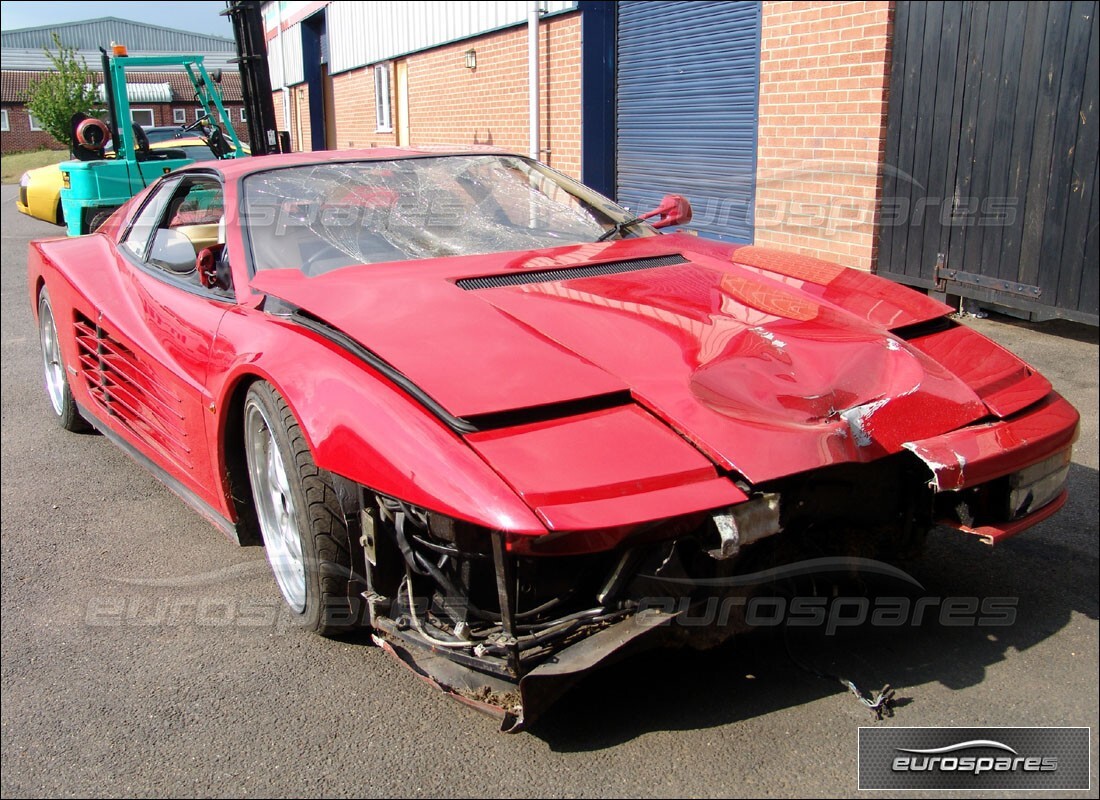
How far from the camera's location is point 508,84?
12.4 m

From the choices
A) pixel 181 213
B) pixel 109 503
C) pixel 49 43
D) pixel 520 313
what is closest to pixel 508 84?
pixel 181 213

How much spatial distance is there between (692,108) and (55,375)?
6.51 meters

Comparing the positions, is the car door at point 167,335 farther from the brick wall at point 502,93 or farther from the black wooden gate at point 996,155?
the brick wall at point 502,93

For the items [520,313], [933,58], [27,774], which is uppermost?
[933,58]

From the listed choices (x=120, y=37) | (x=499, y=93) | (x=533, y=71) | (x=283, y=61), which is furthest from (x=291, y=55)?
(x=120, y=37)

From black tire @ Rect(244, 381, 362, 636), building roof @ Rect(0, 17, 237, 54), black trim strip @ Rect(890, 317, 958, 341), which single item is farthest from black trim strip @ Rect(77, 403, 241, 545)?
building roof @ Rect(0, 17, 237, 54)

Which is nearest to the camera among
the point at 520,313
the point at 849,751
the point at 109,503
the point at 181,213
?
the point at 849,751

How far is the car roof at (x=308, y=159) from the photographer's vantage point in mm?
3844

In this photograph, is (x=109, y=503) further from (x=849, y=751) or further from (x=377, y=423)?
(x=849, y=751)

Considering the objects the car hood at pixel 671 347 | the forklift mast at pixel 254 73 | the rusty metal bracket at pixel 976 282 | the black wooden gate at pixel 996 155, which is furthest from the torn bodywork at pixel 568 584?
the forklift mast at pixel 254 73

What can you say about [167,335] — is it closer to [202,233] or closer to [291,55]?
[202,233]

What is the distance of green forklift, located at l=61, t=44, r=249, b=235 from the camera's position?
1144cm

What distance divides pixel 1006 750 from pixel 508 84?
1135 centimetres

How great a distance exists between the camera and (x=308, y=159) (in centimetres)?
396
